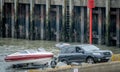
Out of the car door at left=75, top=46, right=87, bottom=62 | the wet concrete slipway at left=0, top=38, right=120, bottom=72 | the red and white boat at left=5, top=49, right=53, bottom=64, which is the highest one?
the car door at left=75, top=46, right=87, bottom=62

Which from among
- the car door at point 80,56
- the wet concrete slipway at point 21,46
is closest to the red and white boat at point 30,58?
the car door at point 80,56

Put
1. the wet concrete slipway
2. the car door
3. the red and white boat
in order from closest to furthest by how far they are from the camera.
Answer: the car door < the red and white boat < the wet concrete slipway

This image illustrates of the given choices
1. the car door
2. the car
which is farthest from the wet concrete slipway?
the car door

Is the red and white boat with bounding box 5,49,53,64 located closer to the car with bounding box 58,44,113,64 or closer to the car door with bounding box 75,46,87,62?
Result: the car with bounding box 58,44,113,64

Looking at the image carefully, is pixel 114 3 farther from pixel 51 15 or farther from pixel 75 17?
pixel 51 15

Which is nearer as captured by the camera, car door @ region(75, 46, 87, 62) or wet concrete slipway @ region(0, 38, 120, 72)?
car door @ region(75, 46, 87, 62)

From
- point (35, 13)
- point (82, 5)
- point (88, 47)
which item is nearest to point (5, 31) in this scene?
point (35, 13)

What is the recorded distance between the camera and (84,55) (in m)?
32.7

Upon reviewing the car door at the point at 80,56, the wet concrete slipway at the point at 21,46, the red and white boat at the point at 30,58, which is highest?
the car door at the point at 80,56

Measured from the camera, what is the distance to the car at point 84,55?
3216 centimetres

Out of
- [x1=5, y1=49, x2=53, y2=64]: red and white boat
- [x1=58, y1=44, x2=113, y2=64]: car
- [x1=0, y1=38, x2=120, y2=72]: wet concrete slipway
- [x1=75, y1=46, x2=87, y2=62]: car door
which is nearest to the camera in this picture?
[x1=58, y1=44, x2=113, y2=64]: car

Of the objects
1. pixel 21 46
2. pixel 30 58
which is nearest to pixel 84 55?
pixel 30 58

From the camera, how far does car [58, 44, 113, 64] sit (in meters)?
32.2

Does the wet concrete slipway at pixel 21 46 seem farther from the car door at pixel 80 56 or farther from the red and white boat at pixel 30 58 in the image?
the car door at pixel 80 56
